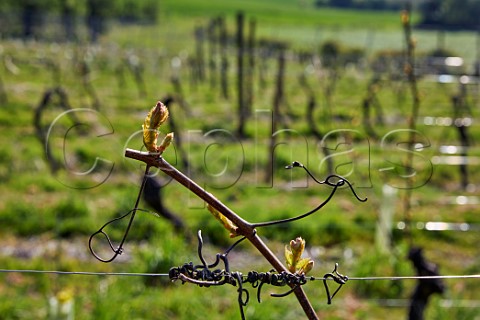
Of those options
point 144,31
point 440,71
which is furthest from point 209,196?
point 144,31

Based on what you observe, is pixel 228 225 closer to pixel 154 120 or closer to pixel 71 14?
pixel 154 120

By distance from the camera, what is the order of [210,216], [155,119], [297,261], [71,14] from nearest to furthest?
1. [155,119]
2. [297,261]
3. [210,216]
4. [71,14]

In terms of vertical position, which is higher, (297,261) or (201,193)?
(201,193)

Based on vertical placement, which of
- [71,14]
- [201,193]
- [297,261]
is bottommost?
[71,14]

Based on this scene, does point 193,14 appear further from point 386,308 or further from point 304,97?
point 386,308

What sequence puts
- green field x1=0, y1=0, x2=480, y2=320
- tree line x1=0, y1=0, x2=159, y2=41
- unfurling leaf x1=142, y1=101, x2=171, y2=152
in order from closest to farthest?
1. unfurling leaf x1=142, y1=101, x2=171, y2=152
2. green field x1=0, y1=0, x2=480, y2=320
3. tree line x1=0, y1=0, x2=159, y2=41

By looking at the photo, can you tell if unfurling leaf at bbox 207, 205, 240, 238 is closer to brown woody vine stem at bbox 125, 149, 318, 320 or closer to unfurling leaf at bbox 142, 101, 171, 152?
brown woody vine stem at bbox 125, 149, 318, 320

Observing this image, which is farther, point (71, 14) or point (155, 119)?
point (71, 14)

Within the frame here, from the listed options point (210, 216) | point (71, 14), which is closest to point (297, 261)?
point (210, 216)

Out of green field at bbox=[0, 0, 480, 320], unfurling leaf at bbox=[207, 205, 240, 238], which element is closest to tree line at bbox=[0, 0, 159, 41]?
green field at bbox=[0, 0, 480, 320]

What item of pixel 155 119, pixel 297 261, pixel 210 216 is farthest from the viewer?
pixel 210 216

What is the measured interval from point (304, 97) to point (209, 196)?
626 inches

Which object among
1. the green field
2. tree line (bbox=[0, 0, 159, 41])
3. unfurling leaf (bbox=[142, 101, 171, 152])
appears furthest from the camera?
tree line (bbox=[0, 0, 159, 41])

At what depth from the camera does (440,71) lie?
21.5m
